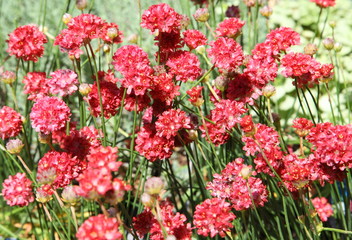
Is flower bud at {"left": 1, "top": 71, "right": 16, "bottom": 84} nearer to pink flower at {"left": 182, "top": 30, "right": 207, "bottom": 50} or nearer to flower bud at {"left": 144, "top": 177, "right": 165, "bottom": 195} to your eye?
pink flower at {"left": 182, "top": 30, "right": 207, "bottom": 50}

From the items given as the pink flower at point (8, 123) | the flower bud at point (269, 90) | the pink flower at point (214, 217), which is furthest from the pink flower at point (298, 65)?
the pink flower at point (8, 123)

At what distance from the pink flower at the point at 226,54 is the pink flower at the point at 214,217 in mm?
363

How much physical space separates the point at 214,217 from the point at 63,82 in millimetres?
535

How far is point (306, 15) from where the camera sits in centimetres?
323

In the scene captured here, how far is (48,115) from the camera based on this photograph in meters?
1.28

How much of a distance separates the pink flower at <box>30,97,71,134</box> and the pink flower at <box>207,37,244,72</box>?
1.36 ft

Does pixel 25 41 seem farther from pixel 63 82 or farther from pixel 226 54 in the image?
pixel 226 54

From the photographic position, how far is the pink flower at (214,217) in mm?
1145

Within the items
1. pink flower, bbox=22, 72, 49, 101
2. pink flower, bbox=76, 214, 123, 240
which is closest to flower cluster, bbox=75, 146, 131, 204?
pink flower, bbox=76, 214, 123, 240

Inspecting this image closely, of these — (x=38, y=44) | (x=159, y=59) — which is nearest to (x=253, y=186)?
(x=159, y=59)

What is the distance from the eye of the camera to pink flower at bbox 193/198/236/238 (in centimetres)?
114

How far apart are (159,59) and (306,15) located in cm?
210

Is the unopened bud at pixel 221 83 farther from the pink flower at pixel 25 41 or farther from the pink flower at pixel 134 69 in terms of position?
the pink flower at pixel 25 41

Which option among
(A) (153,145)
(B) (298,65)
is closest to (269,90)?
(B) (298,65)
